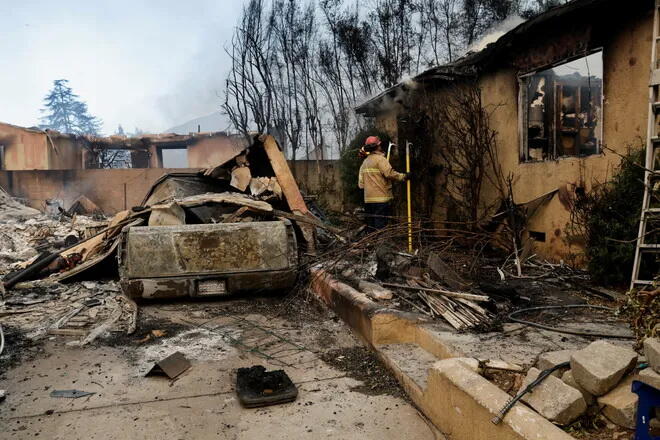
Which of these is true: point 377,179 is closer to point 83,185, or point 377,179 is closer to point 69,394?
point 69,394

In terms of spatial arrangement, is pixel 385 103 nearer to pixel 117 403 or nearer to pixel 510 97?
pixel 510 97

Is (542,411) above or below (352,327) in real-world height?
above

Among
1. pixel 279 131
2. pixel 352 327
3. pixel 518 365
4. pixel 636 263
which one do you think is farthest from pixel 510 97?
pixel 279 131

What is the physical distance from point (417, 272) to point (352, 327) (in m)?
1.00

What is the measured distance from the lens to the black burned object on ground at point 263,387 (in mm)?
3490

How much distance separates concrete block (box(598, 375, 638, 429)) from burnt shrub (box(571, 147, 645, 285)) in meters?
2.92

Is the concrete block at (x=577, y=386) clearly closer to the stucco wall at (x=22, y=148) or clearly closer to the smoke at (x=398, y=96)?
the smoke at (x=398, y=96)

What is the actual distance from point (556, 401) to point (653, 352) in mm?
566

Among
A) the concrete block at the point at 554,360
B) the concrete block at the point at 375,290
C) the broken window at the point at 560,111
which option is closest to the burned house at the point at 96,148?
the broken window at the point at 560,111

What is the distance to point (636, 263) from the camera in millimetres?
4703

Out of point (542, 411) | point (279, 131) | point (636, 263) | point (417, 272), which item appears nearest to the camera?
point (542, 411)

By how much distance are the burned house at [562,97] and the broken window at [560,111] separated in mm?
15

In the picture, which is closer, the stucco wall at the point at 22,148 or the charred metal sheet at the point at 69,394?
the charred metal sheet at the point at 69,394

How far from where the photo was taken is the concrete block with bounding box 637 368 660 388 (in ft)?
6.31
